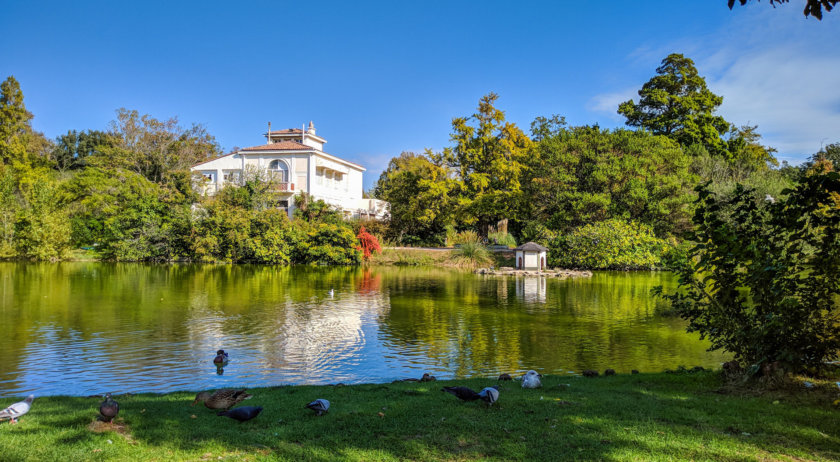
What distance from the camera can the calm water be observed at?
916cm

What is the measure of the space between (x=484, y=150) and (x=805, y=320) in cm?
3323

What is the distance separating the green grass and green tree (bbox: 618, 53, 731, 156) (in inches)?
1560

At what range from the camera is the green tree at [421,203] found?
Answer: 124ft

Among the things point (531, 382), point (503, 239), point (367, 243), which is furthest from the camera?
point (503, 239)

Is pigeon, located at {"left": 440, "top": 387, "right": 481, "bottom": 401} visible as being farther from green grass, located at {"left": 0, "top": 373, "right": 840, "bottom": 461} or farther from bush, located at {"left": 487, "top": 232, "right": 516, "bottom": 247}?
bush, located at {"left": 487, "top": 232, "right": 516, "bottom": 247}

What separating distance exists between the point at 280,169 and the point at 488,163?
17931mm

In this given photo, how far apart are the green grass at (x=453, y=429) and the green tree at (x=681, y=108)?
130 feet

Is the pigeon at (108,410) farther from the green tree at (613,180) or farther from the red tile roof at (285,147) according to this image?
the red tile roof at (285,147)

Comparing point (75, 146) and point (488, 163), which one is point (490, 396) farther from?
point (75, 146)

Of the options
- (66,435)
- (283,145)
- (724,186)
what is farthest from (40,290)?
(724,186)

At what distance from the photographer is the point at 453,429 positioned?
4.99 metres

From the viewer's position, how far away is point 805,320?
629 cm

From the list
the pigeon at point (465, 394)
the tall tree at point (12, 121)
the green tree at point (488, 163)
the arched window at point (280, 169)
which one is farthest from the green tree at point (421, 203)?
the pigeon at point (465, 394)

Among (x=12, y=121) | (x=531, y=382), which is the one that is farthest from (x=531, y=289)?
(x=12, y=121)
